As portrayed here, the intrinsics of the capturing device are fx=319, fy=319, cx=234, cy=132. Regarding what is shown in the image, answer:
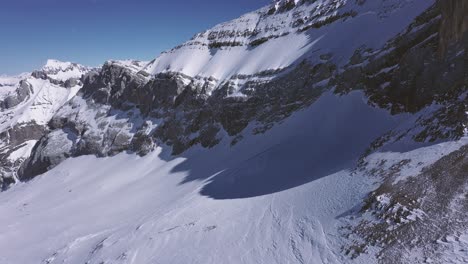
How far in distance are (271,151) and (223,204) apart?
1202 cm

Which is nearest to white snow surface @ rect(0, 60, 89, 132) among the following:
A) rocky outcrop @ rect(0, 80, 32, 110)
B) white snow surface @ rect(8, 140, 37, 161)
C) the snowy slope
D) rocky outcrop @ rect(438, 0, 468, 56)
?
rocky outcrop @ rect(0, 80, 32, 110)

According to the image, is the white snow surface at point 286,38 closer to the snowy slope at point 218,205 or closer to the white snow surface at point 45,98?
the snowy slope at point 218,205

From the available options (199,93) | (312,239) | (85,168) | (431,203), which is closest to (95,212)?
(85,168)

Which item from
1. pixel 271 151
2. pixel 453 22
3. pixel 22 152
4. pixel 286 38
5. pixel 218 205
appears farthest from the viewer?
pixel 22 152

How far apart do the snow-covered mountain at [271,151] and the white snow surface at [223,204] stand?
0.20 m

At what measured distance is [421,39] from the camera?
32750 millimetres

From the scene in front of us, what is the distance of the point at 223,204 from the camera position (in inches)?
1232

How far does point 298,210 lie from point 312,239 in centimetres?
391

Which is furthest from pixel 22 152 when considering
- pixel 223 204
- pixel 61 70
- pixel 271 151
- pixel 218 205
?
pixel 61 70

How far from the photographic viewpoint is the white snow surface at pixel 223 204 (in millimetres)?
22234

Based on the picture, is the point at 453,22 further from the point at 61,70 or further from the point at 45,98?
the point at 61,70

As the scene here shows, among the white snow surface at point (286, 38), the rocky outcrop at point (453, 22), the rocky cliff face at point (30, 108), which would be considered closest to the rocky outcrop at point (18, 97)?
the rocky cliff face at point (30, 108)

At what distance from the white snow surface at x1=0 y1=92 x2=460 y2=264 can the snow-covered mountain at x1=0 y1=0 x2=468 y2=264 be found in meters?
0.20

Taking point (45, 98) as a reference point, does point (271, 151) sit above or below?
below
